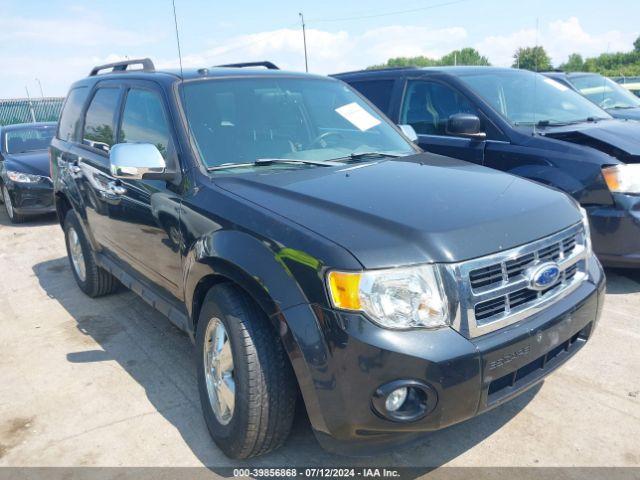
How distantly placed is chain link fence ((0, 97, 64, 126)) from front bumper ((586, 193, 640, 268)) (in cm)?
2198

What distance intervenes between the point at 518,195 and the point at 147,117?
2249 millimetres

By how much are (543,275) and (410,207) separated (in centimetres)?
63

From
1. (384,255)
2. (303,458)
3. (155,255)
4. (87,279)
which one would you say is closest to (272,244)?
(384,255)

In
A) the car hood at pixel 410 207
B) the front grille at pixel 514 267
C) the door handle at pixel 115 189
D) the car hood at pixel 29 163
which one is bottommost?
the car hood at pixel 29 163

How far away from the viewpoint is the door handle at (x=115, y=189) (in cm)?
364

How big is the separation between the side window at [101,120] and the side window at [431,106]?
2854mm

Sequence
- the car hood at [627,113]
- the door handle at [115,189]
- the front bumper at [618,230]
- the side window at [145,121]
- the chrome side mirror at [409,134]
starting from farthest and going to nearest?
the car hood at [627,113]
the front bumper at [618,230]
the chrome side mirror at [409,134]
the door handle at [115,189]
the side window at [145,121]

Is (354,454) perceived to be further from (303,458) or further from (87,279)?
(87,279)

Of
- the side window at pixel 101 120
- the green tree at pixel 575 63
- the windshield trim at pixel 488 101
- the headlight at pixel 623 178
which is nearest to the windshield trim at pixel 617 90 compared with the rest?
the windshield trim at pixel 488 101

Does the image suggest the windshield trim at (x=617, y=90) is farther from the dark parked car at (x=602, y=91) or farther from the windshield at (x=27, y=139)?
the windshield at (x=27, y=139)

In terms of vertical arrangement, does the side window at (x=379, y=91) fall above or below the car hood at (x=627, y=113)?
above

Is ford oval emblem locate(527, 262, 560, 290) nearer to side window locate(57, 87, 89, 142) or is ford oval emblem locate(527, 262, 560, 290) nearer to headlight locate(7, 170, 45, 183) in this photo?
side window locate(57, 87, 89, 142)

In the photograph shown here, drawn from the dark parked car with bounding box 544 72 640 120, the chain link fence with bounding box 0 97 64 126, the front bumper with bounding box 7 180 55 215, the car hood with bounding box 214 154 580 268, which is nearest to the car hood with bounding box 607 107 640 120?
the dark parked car with bounding box 544 72 640 120

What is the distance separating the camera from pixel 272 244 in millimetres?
2301
